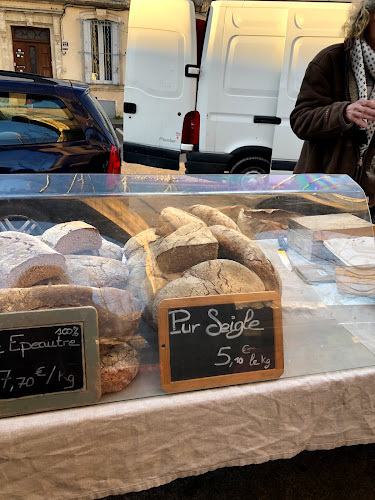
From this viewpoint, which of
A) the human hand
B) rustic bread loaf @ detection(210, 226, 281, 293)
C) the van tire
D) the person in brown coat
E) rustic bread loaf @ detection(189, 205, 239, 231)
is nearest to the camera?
rustic bread loaf @ detection(210, 226, 281, 293)

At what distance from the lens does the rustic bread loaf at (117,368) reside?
996 mm

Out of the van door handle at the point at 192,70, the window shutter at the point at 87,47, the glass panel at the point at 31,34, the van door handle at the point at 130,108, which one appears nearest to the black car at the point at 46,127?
the van door handle at the point at 192,70

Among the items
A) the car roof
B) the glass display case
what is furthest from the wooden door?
the glass display case

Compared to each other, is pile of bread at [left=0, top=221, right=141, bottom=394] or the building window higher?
the building window

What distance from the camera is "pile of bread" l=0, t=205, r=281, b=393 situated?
1.02 metres

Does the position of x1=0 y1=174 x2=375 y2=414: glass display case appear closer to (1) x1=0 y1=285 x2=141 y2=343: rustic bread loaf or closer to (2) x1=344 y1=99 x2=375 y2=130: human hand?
(1) x1=0 y1=285 x2=141 y2=343: rustic bread loaf

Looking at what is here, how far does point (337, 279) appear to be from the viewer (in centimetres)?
142

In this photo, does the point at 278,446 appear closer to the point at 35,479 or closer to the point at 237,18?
the point at 35,479

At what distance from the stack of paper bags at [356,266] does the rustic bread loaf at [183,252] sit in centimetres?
46

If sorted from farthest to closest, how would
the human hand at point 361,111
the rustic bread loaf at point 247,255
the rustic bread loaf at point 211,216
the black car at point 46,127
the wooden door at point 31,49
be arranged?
the wooden door at point 31,49
the black car at point 46,127
the human hand at point 361,111
the rustic bread loaf at point 211,216
the rustic bread loaf at point 247,255

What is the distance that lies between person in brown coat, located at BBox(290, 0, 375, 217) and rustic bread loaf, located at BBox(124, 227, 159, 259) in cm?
106

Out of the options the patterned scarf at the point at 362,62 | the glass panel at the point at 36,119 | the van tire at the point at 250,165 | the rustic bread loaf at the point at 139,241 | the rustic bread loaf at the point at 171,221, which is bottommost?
the van tire at the point at 250,165

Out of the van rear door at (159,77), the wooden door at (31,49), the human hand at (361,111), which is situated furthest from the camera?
the wooden door at (31,49)

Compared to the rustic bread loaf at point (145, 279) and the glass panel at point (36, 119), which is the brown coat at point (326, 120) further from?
the glass panel at point (36, 119)
